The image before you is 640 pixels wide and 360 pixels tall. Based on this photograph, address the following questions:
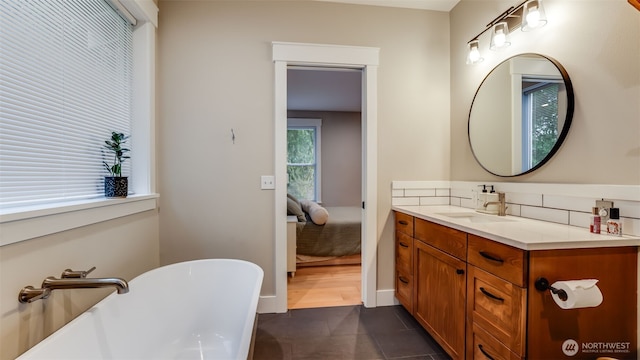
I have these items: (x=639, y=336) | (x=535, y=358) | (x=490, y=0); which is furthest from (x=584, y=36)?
(x=535, y=358)

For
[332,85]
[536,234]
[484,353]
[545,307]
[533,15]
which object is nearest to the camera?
[545,307]

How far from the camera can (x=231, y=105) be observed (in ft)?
7.36

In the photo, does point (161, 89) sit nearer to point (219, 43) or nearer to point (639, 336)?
point (219, 43)

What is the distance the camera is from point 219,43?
87.7 inches

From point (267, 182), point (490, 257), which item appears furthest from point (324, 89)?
point (490, 257)

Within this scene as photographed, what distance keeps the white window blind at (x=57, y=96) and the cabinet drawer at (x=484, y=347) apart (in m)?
2.10

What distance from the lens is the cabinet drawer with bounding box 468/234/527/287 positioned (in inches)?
45.2

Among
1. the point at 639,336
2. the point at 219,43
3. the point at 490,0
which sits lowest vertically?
the point at 639,336

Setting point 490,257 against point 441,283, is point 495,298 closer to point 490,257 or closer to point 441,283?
point 490,257

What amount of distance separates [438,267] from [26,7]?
2407mm

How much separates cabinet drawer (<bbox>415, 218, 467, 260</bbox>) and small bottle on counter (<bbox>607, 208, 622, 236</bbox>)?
568mm

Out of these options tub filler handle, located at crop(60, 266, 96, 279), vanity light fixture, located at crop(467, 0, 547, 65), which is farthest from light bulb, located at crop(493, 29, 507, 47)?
tub filler handle, located at crop(60, 266, 96, 279)

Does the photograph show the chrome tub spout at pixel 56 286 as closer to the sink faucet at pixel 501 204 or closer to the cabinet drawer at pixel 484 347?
the cabinet drawer at pixel 484 347

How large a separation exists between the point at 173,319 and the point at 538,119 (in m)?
2.43
